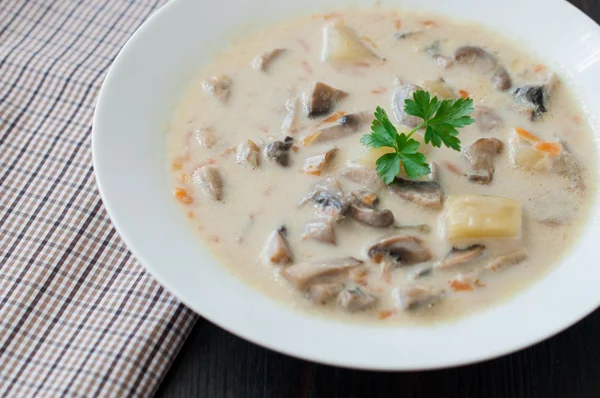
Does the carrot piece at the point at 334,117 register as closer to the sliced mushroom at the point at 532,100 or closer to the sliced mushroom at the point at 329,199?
the sliced mushroom at the point at 329,199

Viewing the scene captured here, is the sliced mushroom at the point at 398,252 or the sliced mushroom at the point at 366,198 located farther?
the sliced mushroom at the point at 366,198

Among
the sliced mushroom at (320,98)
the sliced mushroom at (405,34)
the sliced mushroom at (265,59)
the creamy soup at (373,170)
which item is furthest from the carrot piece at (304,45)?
the sliced mushroom at (405,34)

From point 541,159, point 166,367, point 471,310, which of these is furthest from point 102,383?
point 541,159

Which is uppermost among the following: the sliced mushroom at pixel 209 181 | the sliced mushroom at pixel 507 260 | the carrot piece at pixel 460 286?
the sliced mushroom at pixel 507 260

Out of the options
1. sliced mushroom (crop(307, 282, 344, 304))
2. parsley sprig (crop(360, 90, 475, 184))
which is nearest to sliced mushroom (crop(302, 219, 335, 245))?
sliced mushroom (crop(307, 282, 344, 304))

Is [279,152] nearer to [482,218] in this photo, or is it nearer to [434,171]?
[434,171]

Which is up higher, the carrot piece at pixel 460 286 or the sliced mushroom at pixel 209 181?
the carrot piece at pixel 460 286
